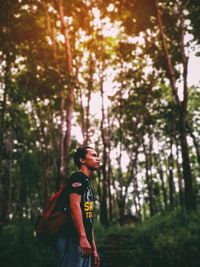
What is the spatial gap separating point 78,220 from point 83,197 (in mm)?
Answer: 275

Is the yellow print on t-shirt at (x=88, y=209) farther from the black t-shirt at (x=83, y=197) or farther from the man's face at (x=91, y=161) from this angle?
the man's face at (x=91, y=161)

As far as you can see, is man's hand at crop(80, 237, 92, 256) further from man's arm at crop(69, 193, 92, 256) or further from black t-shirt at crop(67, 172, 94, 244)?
black t-shirt at crop(67, 172, 94, 244)

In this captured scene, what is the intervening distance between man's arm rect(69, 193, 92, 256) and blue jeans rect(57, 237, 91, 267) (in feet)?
0.53

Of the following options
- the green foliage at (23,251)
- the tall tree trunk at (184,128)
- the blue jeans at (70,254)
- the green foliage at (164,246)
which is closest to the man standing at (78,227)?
the blue jeans at (70,254)

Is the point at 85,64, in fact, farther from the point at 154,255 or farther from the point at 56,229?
the point at 56,229

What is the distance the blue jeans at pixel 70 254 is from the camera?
108 inches

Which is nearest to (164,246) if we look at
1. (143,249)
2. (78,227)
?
(143,249)

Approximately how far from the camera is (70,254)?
2773 millimetres

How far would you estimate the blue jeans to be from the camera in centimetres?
274

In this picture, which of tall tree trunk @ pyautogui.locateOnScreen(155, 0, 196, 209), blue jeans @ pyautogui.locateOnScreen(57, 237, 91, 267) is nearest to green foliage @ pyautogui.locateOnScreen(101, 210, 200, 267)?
tall tree trunk @ pyautogui.locateOnScreen(155, 0, 196, 209)

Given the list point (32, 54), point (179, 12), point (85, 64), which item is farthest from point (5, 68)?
point (179, 12)

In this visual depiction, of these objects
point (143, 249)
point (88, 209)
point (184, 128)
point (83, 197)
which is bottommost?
point (143, 249)

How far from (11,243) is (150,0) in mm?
12949

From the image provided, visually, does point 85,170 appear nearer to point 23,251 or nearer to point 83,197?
point 83,197
